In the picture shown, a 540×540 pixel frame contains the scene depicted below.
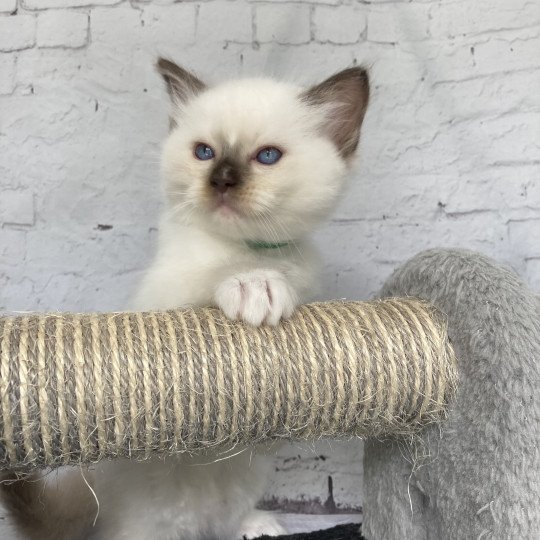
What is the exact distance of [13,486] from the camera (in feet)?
3.97

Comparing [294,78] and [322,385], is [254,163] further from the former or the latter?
[294,78]

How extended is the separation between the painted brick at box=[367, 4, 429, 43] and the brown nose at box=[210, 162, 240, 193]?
0.92 meters

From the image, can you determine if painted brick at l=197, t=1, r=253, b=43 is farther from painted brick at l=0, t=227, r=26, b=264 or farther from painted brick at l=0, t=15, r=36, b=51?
painted brick at l=0, t=227, r=26, b=264

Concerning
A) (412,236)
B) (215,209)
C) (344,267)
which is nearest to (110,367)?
(215,209)

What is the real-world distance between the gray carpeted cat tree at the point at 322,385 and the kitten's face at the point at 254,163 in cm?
26

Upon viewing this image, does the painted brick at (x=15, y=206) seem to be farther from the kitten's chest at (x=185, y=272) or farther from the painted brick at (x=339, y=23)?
the painted brick at (x=339, y=23)

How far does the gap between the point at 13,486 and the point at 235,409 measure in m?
0.58

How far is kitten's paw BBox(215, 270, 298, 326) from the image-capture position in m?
0.98

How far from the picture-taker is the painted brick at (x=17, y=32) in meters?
1.78

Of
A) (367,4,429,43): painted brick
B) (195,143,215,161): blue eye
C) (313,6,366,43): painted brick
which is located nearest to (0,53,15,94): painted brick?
(195,143,215,161): blue eye

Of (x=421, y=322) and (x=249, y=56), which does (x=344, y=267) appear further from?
(x=421, y=322)

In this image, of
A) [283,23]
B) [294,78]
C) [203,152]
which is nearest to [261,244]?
[203,152]

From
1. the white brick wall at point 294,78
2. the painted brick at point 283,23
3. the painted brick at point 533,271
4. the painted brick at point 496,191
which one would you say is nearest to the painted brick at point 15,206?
the white brick wall at point 294,78

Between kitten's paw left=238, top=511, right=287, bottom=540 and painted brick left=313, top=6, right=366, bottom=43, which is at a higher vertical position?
painted brick left=313, top=6, right=366, bottom=43
